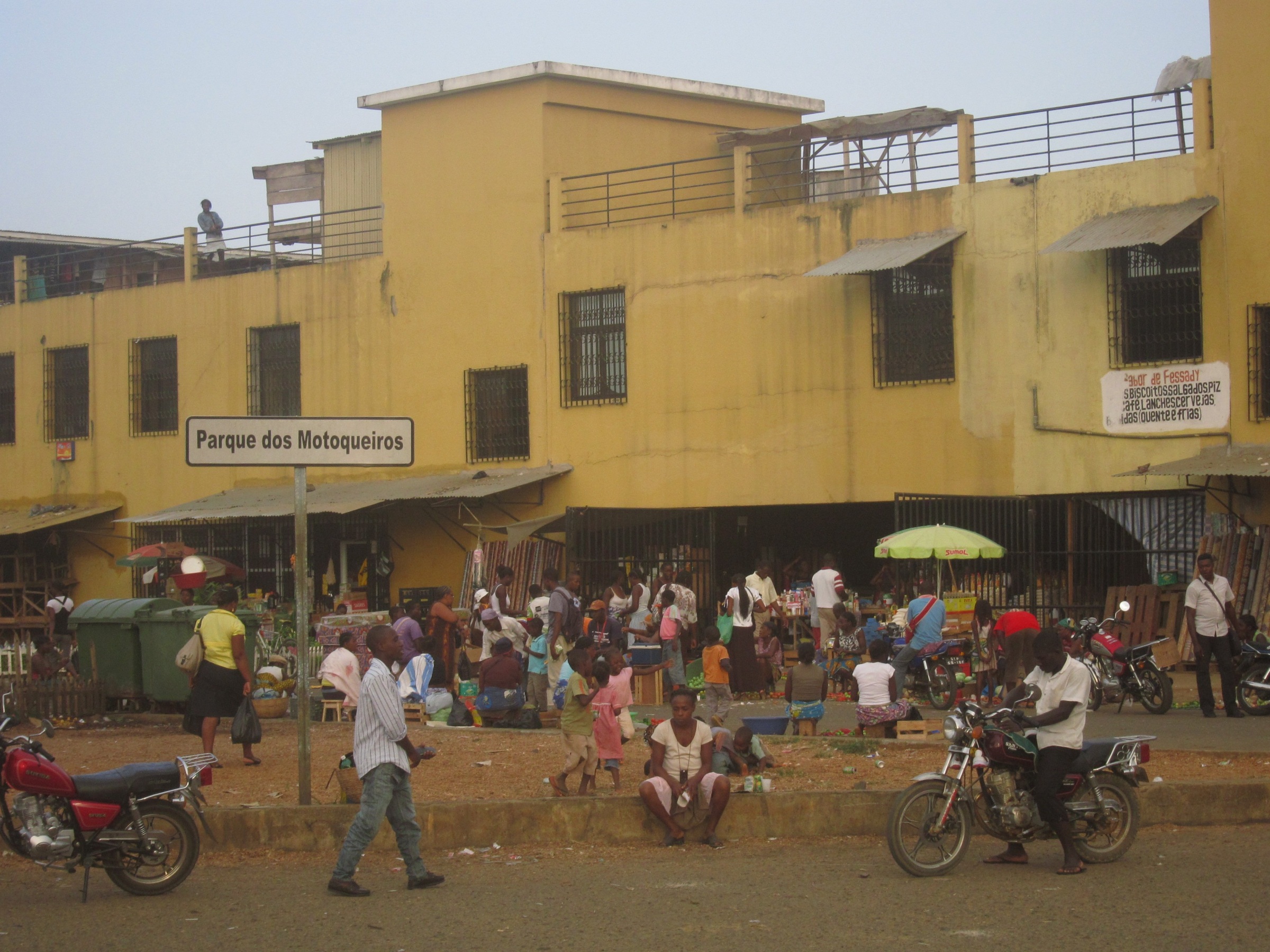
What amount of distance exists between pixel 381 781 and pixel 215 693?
5.02 metres

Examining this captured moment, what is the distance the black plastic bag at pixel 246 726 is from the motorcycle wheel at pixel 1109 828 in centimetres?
678

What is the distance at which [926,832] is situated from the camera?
814cm

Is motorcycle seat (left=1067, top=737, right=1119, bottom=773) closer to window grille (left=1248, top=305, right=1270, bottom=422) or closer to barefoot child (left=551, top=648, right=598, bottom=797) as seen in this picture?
barefoot child (left=551, top=648, right=598, bottom=797)

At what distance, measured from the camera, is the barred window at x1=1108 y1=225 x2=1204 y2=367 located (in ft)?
58.7

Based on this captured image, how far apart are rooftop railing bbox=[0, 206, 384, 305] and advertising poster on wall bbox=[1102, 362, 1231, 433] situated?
39.1 ft

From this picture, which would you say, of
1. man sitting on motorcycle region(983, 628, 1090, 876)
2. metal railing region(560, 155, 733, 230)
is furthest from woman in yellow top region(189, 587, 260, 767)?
metal railing region(560, 155, 733, 230)

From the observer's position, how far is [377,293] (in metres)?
24.4

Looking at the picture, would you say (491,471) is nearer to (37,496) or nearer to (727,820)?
(37,496)

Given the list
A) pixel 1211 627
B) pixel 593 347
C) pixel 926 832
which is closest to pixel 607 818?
pixel 926 832

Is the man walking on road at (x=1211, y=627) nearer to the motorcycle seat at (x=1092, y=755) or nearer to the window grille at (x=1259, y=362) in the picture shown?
the window grille at (x=1259, y=362)

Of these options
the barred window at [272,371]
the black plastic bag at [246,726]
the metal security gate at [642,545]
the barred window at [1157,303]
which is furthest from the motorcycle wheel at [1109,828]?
the barred window at [272,371]

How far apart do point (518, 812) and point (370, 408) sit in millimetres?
15625

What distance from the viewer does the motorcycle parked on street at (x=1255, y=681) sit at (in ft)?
46.1

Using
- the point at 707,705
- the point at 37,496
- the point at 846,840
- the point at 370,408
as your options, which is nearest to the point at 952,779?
the point at 846,840
